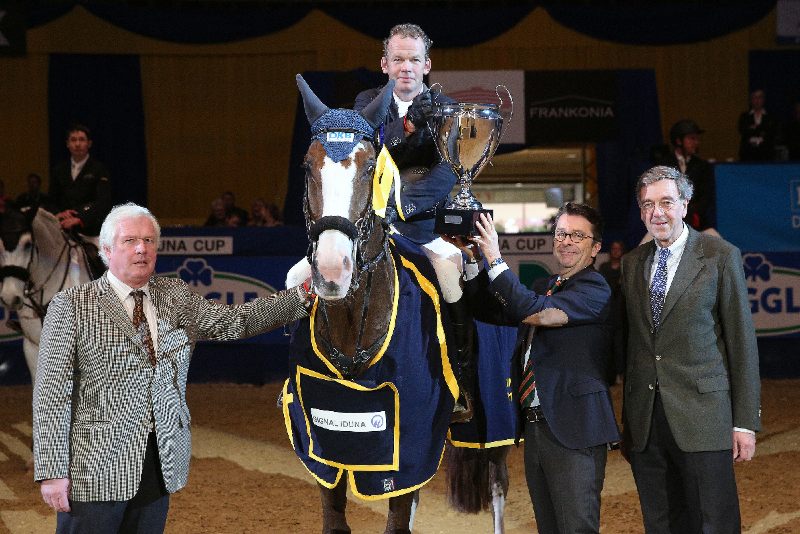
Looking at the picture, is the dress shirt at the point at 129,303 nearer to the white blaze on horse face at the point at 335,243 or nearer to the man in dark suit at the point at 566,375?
the white blaze on horse face at the point at 335,243

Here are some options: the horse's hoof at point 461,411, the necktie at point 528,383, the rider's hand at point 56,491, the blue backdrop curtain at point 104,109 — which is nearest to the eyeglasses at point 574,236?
the necktie at point 528,383

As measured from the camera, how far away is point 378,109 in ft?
10.7

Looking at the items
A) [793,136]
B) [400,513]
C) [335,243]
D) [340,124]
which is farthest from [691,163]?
[335,243]

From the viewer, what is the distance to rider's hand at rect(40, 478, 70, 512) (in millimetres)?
3016

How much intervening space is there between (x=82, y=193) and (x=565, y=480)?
18.8 ft

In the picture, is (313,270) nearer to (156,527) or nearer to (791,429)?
(156,527)

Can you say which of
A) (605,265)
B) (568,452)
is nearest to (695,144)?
(605,265)

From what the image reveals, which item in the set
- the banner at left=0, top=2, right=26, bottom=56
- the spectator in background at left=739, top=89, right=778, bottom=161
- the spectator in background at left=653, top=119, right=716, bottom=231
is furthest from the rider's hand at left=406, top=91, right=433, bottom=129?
the banner at left=0, top=2, right=26, bottom=56

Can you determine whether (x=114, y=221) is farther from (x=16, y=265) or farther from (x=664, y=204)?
(x=16, y=265)

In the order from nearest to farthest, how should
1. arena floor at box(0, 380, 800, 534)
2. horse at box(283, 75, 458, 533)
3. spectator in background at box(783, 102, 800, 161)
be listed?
horse at box(283, 75, 458, 533)
arena floor at box(0, 380, 800, 534)
spectator in background at box(783, 102, 800, 161)

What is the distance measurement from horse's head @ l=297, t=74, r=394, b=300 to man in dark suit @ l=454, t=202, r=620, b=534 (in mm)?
561

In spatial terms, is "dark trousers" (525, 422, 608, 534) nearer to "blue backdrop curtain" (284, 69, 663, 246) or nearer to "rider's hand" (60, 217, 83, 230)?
"rider's hand" (60, 217, 83, 230)

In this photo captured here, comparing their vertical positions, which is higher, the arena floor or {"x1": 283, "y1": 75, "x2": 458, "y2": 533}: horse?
{"x1": 283, "y1": 75, "x2": 458, "y2": 533}: horse

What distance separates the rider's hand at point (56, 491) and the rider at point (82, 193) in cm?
504
